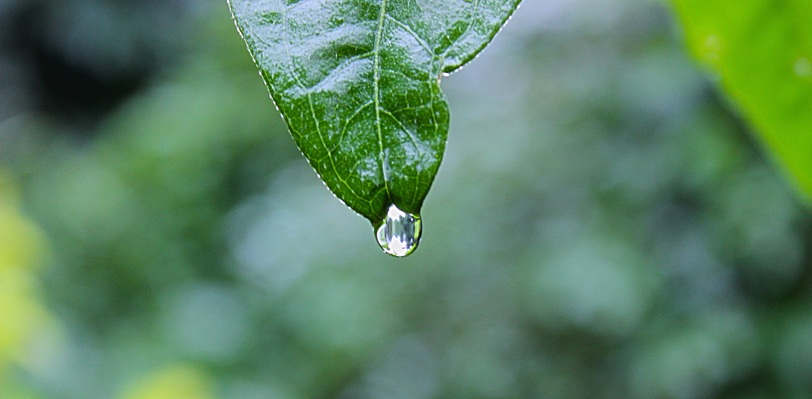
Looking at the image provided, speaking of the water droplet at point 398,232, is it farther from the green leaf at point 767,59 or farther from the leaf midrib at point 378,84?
the green leaf at point 767,59

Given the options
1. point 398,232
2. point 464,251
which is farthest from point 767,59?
point 464,251

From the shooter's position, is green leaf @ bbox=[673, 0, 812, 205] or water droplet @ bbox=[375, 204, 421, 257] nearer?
water droplet @ bbox=[375, 204, 421, 257]

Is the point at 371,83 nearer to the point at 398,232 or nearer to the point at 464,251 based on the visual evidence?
the point at 398,232

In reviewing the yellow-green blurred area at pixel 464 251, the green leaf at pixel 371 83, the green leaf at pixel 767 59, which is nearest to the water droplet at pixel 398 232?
the green leaf at pixel 371 83

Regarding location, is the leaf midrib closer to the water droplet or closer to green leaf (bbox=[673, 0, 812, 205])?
the water droplet

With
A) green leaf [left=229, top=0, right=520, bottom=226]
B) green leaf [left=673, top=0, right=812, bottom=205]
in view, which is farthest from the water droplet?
green leaf [left=673, top=0, right=812, bottom=205]

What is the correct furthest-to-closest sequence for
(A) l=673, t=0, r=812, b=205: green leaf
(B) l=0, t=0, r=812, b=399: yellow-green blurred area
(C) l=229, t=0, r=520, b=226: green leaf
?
(B) l=0, t=0, r=812, b=399: yellow-green blurred area, (A) l=673, t=0, r=812, b=205: green leaf, (C) l=229, t=0, r=520, b=226: green leaf
